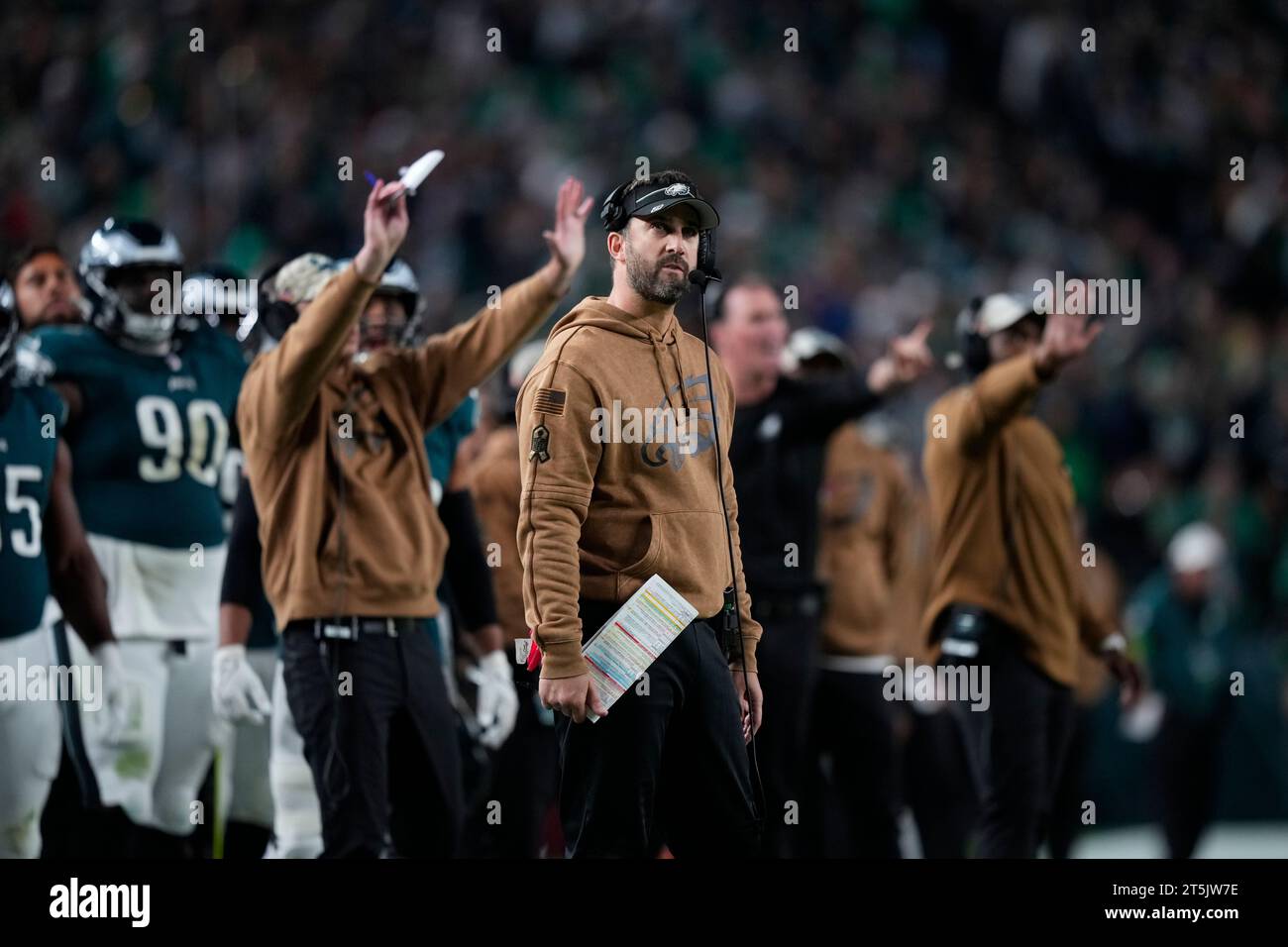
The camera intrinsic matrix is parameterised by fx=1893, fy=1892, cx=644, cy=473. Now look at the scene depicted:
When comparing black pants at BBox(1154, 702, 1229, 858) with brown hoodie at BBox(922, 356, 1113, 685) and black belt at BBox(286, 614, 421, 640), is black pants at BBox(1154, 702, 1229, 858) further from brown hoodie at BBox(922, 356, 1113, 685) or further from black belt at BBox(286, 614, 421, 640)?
black belt at BBox(286, 614, 421, 640)

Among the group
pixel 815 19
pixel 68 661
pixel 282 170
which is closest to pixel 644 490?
pixel 68 661

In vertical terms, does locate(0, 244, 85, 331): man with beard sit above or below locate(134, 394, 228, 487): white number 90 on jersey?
above

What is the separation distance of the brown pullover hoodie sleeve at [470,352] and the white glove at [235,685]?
2.99ft

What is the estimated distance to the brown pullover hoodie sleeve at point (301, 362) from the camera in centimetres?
499

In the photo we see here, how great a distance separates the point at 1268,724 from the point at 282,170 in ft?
22.1

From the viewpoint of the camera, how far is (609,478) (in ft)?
13.6

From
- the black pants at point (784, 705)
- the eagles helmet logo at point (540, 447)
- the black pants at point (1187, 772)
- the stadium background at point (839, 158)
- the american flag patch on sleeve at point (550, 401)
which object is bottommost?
the black pants at point (1187, 772)

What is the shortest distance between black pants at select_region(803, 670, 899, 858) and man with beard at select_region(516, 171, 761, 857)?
2.57 meters

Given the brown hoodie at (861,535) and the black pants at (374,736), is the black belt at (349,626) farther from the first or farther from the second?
the brown hoodie at (861,535)

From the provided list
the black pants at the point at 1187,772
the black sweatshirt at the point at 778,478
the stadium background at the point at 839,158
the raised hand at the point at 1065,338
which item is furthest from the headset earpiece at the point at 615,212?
the stadium background at the point at 839,158

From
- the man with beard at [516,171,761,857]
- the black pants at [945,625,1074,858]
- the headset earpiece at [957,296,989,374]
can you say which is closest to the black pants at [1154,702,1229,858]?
the black pants at [945,625,1074,858]

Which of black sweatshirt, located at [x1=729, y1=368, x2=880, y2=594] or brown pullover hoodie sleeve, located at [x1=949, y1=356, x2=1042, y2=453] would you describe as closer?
brown pullover hoodie sleeve, located at [x1=949, y1=356, x2=1042, y2=453]

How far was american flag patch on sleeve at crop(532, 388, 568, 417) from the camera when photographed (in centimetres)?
409

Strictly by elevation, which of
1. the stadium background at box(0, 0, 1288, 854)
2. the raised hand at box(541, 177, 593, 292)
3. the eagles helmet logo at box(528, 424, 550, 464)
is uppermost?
the stadium background at box(0, 0, 1288, 854)
